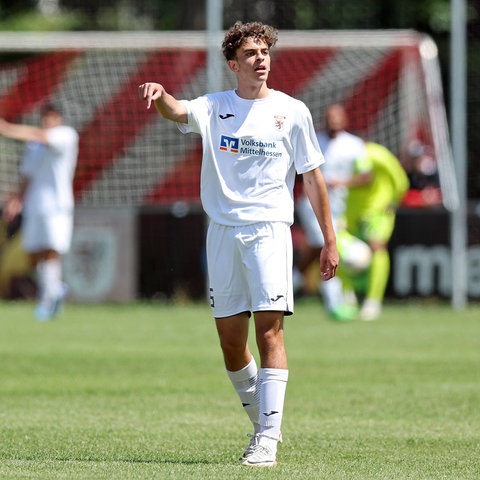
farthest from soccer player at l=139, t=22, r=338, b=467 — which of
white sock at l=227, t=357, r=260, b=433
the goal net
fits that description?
→ the goal net

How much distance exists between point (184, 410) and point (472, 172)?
545 inches

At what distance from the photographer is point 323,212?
7.38 metres

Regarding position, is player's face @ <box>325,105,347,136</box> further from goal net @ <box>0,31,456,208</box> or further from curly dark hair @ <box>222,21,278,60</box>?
curly dark hair @ <box>222,21,278,60</box>

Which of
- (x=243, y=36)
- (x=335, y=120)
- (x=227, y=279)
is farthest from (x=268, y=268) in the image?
(x=335, y=120)

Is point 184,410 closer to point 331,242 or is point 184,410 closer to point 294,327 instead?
point 331,242

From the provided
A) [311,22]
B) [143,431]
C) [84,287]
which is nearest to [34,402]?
[143,431]

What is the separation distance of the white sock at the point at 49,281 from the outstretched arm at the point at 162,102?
1120 centimetres

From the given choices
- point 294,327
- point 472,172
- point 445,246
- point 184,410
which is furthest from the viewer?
point 472,172

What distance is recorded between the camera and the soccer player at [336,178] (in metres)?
17.9

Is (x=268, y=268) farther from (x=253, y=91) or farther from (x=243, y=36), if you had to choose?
(x=243, y=36)

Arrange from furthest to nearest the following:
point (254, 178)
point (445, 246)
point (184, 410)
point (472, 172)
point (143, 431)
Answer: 1. point (472, 172)
2. point (445, 246)
3. point (184, 410)
4. point (143, 431)
5. point (254, 178)

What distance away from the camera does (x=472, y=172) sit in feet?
74.4

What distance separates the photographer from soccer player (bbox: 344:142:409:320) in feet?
62.2

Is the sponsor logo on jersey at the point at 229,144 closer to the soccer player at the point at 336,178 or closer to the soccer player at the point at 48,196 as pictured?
the soccer player at the point at 336,178
